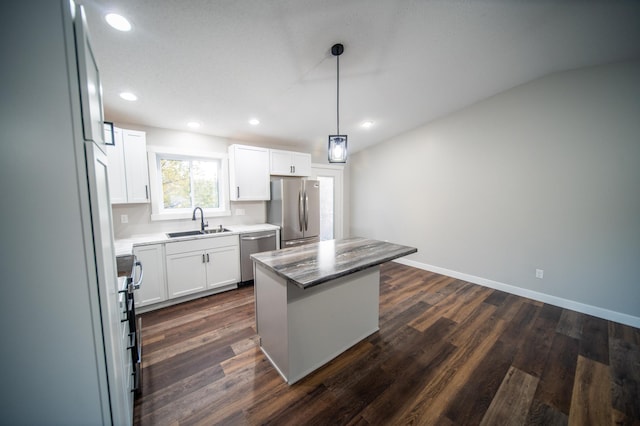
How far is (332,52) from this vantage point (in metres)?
2.11

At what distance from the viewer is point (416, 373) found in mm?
1867

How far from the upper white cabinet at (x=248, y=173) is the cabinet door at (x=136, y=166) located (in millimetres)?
1110

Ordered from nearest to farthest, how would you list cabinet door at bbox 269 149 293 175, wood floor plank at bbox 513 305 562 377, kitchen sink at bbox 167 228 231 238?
1. wood floor plank at bbox 513 305 562 377
2. kitchen sink at bbox 167 228 231 238
3. cabinet door at bbox 269 149 293 175

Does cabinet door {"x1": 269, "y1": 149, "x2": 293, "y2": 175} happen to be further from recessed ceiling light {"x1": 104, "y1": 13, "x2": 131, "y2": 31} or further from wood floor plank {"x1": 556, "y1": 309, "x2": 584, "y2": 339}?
wood floor plank {"x1": 556, "y1": 309, "x2": 584, "y2": 339}

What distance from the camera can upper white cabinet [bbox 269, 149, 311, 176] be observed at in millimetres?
3941

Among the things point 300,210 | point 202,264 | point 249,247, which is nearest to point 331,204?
point 300,210

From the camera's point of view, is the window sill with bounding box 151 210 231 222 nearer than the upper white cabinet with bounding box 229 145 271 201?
Yes

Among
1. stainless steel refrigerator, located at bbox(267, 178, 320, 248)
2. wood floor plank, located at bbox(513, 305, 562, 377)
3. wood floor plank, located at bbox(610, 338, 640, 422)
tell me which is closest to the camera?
wood floor plank, located at bbox(610, 338, 640, 422)

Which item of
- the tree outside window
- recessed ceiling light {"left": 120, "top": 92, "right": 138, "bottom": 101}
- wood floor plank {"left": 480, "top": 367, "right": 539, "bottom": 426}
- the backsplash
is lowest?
wood floor plank {"left": 480, "top": 367, "right": 539, "bottom": 426}

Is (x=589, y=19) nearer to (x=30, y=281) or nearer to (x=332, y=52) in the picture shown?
(x=332, y=52)

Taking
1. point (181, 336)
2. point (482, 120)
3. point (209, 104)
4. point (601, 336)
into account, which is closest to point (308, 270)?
point (181, 336)

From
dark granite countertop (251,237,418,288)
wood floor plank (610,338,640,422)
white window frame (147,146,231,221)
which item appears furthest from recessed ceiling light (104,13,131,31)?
wood floor plank (610,338,640,422)

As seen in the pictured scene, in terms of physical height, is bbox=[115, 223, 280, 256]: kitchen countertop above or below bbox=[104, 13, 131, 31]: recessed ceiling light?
below

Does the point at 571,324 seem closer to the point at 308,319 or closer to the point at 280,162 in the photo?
the point at 308,319
